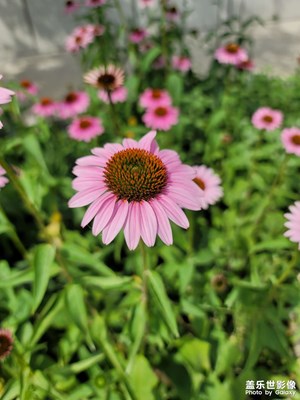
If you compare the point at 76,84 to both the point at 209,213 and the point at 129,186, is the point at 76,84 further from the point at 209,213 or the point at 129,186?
the point at 129,186

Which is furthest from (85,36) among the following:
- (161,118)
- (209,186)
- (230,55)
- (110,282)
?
(110,282)

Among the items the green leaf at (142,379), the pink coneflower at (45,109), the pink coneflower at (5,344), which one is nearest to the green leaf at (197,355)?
the green leaf at (142,379)

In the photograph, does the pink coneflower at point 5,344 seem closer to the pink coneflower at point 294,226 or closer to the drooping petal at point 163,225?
the drooping petal at point 163,225

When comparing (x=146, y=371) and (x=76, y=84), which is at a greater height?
(x=76, y=84)

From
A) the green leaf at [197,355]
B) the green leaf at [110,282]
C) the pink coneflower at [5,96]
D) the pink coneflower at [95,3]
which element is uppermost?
the pink coneflower at [95,3]

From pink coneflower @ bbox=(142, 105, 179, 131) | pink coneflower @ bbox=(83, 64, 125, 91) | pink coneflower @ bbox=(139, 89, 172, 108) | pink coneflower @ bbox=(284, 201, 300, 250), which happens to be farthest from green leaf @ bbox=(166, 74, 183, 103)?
pink coneflower @ bbox=(284, 201, 300, 250)

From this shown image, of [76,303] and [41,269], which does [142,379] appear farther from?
[41,269]

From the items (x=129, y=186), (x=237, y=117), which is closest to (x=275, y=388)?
(x=129, y=186)
